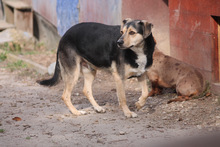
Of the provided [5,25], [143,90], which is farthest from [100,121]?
[5,25]

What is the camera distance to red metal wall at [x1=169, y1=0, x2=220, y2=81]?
602 cm

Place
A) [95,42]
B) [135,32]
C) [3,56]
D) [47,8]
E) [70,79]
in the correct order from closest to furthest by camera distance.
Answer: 1. [135,32]
2. [95,42]
3. [70,79]
4. [3,56]
5. [47,8]

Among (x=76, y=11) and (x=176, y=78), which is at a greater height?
(x=76, y=11)

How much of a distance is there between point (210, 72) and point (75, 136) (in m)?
2.69

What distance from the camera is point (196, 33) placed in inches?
252

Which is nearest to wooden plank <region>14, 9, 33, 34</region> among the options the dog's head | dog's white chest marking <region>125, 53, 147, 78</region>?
dog's white chest marking <region>125, 53, 147, 78</region>

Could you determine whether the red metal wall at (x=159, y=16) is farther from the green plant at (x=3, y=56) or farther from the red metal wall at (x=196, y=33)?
the green plant at (x=3, y=56)

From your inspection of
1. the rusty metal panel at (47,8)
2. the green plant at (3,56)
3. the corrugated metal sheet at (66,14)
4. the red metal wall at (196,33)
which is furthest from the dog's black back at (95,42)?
the rusty metal panel at (47,8)

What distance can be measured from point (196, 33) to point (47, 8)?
6705 millimetres

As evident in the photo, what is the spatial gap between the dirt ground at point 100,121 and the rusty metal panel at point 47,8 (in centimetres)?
464

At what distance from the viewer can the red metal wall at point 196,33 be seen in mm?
6020

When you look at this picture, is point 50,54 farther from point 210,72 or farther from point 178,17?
point 210,72

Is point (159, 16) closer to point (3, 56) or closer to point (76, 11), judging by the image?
point (76, 11)

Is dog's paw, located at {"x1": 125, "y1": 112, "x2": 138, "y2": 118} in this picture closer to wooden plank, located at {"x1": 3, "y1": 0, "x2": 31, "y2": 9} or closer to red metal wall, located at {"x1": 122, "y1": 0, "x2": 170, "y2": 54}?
red metal wall, located at {"x1": 122, "y1": 0, "x2": 170, "y2": 54}
